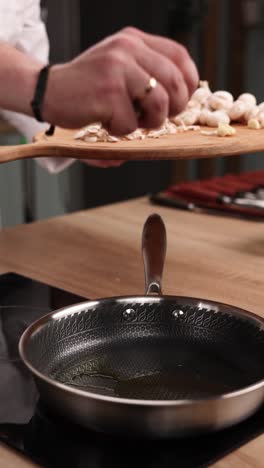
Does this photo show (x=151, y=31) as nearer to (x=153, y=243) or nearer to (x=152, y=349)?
(x=153, y=243)

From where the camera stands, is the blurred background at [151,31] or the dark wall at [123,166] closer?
the blurred background at [151,31]

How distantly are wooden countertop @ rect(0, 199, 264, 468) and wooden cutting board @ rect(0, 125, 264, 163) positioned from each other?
0.21 meters

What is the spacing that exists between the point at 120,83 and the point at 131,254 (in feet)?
1.98

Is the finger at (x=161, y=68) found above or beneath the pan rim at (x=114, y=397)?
above

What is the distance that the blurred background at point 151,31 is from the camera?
2.40 meters

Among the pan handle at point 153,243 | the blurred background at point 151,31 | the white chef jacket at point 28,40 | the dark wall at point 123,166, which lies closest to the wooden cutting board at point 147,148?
the pan handle at point 153,243

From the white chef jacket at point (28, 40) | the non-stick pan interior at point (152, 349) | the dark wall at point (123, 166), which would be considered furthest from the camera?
the dark wall at point (123, 166)

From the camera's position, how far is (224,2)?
272 centimetres

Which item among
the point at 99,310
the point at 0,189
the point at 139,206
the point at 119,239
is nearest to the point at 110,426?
the point at 99,310

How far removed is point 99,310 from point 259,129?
39 centimetres

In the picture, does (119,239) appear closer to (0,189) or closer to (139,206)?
(139,206)

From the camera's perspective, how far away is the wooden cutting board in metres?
0.82

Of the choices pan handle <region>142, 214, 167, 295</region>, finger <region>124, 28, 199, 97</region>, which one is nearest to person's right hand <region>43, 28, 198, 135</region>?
finger <region>124, 28, 199, 97</region>

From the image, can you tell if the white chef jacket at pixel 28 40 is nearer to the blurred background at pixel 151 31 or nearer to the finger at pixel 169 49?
Answer: the finger at pixel 169 49
